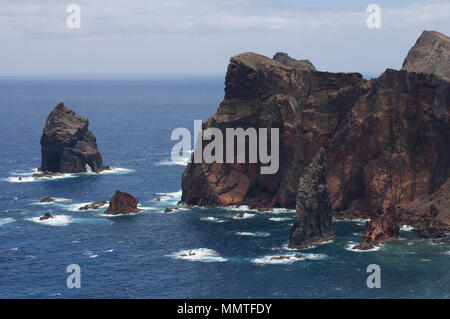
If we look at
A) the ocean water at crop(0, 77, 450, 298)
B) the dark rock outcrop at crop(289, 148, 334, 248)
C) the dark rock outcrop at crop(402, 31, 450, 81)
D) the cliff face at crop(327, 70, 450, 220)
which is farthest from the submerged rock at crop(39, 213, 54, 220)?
the dark rock outcrop at crop(402, 31, 450, 81)

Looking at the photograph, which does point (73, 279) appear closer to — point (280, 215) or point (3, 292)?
point (3, 292)

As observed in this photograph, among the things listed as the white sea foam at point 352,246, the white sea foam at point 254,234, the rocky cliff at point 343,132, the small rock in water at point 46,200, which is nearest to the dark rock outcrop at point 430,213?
the rocky cliff at point 343,132

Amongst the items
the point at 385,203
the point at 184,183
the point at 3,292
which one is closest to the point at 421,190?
the point at 385,203

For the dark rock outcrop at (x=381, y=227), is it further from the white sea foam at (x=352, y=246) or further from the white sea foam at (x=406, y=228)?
the white sea foam at (x=406, y=228)

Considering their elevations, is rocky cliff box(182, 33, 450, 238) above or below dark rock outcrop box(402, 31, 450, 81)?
below

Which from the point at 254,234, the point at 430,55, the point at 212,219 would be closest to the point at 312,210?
the point at 254,234

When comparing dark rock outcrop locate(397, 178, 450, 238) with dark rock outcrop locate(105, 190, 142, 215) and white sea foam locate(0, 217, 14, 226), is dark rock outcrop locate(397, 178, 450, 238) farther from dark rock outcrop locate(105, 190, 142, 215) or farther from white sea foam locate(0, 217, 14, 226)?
white sea foam locate(0, 217, 14, 226)

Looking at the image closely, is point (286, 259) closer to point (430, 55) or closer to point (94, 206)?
point (94, 206)
